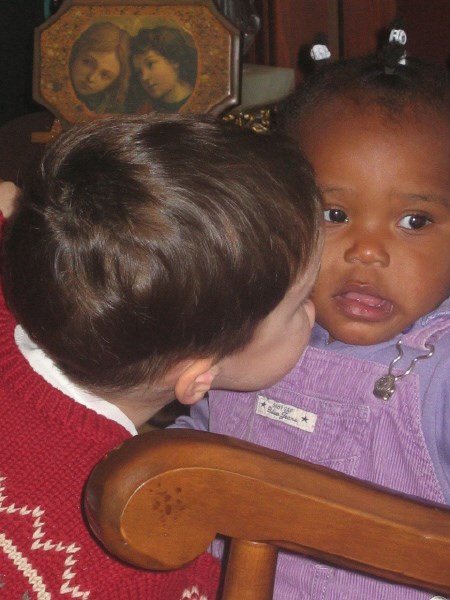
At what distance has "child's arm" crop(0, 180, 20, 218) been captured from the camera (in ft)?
3.13

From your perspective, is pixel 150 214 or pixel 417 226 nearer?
pixel 150 214

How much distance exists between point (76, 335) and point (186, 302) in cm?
11

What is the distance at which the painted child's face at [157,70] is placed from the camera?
6.08 ft

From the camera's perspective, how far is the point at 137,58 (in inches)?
73.1

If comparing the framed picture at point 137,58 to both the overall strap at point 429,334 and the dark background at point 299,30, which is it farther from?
the overall strap at point 429,334

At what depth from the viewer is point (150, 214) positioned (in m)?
0.60

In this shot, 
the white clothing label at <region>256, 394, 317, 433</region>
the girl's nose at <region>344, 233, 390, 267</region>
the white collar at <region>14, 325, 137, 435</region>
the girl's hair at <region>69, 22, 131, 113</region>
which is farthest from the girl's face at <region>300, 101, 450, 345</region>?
the girl's hair at <region>69, 22, 131, 113</region>

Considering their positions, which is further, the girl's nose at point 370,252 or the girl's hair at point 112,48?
the girl's hair at point 112,48

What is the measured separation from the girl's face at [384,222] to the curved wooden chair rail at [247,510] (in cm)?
45

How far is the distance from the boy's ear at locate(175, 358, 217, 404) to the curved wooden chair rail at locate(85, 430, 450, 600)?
280 mm

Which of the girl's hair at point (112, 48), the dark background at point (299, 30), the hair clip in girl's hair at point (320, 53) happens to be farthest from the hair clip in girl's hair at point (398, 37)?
the dark background at point (299, 30)

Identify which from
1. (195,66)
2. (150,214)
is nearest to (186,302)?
(150,214)

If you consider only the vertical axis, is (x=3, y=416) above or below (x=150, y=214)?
below

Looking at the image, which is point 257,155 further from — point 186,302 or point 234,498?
point 234,498
